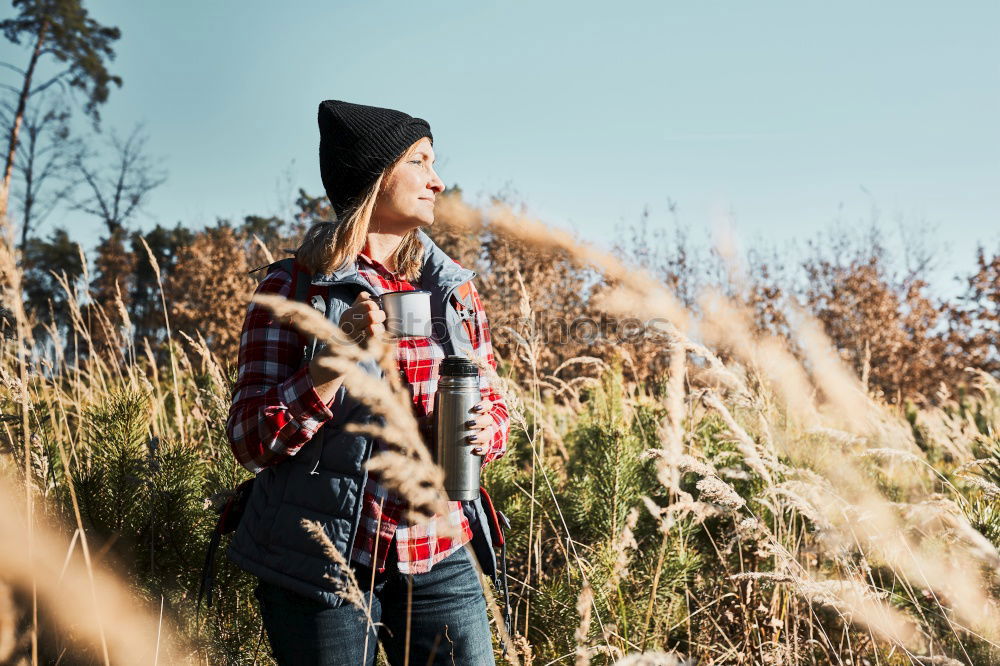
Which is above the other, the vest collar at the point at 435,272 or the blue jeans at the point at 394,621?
the vest collar at the point at 435,272

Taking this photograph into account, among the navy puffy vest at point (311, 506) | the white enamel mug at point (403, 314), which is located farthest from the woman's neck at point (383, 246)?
the white enamel mug at point (403, 314)

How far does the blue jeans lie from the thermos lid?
426 mm

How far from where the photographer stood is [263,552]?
151cm

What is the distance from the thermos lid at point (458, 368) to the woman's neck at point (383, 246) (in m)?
0.48

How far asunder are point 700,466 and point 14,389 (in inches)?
78.5

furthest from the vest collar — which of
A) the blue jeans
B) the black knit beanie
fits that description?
the blue jeans

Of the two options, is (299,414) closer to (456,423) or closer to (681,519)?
(456,423)

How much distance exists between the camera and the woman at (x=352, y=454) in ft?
4.79

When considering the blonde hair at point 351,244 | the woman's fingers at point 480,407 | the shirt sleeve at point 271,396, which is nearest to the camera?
the shirt sleeve at point 271,396

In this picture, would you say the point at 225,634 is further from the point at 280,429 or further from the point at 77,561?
the point at 280,429

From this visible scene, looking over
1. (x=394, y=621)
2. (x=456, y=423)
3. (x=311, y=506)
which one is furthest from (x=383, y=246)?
(x=394, y=621)

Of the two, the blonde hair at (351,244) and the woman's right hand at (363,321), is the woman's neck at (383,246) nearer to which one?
the blonde hair at (351,244)

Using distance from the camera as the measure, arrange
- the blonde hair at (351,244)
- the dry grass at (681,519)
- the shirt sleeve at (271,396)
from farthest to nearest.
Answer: the blonde hair at (351,244) < the shirt sleeve at (271,396) < the dry grass at (681,519)

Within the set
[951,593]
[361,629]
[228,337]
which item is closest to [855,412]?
[951,593]
